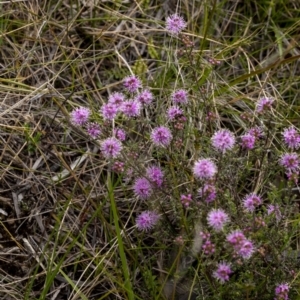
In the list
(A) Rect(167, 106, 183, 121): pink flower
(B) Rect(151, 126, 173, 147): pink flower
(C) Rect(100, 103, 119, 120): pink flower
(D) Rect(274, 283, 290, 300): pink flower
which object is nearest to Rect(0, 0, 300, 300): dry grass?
(A) Rect(167, 106, 183, 121): pink flower

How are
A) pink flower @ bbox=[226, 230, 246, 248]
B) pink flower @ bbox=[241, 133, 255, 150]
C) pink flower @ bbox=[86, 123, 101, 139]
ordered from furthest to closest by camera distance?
pink flower @ bbox=[86, 123, 101, 139]
pink flower @ bbox=[241, 133, 255, 150]
pink flower @ bbox=[226, 230, 246, 248]

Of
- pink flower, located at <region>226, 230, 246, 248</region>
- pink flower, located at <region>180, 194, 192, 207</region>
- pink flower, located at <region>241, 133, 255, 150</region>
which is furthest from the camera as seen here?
pink flower, located at <region>241, 133, 255, 150</region>

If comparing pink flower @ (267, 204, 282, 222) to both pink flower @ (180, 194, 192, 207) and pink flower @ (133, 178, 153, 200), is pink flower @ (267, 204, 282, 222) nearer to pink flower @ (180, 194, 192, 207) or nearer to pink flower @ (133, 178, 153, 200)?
pink flower @ (180, 194, 192, 207)

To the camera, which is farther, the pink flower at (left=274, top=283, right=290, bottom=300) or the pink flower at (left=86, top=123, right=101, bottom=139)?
the pink flower at (left=86, top=123, right=101, bottom=139)

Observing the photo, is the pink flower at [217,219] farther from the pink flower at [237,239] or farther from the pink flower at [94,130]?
the pink flower at [94,130]

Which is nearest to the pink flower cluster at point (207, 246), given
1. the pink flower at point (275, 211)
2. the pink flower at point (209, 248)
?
the pink flower at point (209, 248)

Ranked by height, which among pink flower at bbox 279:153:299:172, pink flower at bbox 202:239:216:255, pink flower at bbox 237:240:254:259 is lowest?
pink flower at bbox 202:239:216:255

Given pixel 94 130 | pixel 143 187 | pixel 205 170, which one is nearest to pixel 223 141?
pixel 205 170
